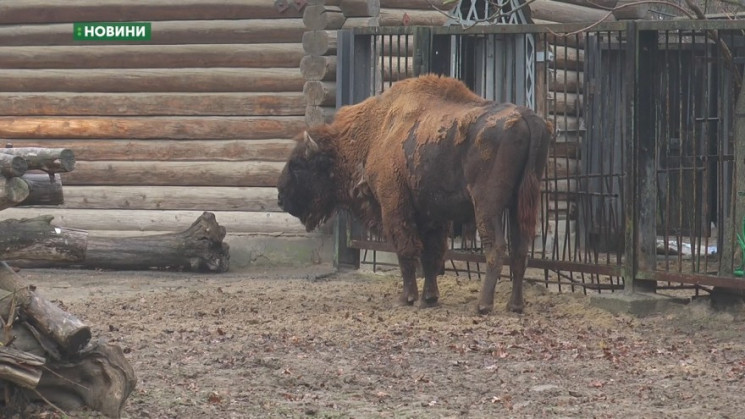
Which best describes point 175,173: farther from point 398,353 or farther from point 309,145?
point 398,353

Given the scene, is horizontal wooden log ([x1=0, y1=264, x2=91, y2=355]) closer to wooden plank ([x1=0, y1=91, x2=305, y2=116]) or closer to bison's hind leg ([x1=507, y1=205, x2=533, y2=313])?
bison's hind leg ([x1=507, y1=205, x2=533, y2=313])

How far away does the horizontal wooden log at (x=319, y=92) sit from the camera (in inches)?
530

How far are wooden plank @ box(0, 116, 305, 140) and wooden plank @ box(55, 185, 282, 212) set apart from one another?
0.56 meters

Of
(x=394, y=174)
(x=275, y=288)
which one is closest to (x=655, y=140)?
(x=394, y=174)

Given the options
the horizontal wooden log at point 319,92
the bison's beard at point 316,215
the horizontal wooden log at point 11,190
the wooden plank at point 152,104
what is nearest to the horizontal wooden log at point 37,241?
the horizontal wooden log at point 11,190

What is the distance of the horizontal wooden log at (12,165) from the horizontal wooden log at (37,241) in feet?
1.23

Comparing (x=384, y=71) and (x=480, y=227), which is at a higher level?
(x=384, y=71)

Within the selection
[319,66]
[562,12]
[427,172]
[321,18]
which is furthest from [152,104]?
[562,12]

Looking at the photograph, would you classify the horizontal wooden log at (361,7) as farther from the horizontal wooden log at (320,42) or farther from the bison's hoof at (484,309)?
the bison's hoof at (484,309)

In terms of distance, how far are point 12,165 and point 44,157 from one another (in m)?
0.16

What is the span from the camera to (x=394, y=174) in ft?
35.1

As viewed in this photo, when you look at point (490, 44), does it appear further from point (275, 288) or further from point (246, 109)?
point (275, 288)

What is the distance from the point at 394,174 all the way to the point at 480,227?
0.98m

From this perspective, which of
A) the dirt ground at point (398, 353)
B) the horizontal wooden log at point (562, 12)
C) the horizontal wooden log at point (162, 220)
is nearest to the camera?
the dirt ground at point (398, 353)
